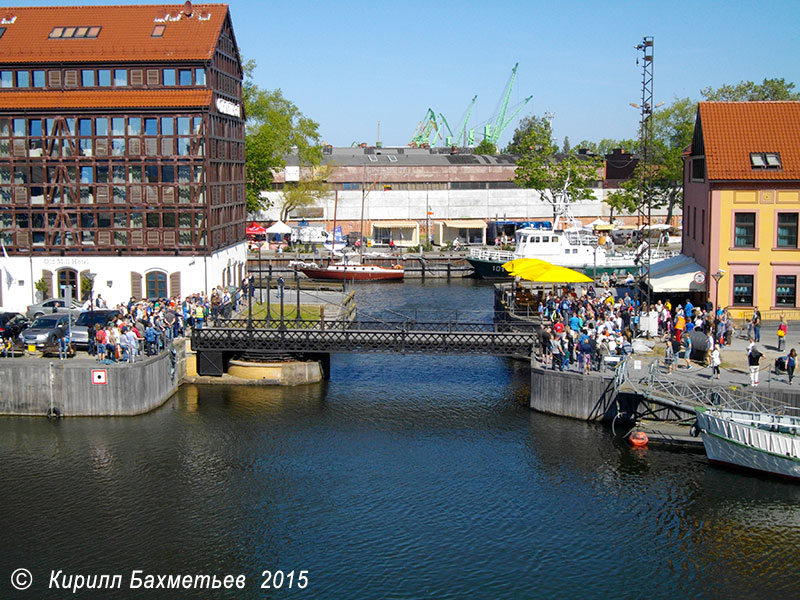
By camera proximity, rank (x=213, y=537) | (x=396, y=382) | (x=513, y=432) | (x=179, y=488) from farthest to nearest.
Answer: (x=396, y=382) → (x=513, y=432) → (x=179, y=488) → (x=213, y=537)

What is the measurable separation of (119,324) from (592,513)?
65.9 feet

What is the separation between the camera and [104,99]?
4906 cm

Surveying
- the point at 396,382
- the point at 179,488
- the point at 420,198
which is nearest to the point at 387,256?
the point at 420,198

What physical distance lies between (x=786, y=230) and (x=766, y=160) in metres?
3.30

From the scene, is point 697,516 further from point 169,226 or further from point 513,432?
point 169,226

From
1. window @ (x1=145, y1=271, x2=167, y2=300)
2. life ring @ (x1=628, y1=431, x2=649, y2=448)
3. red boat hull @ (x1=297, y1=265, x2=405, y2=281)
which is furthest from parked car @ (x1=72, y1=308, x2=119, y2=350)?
red boat hull @ (x1=297, y1=265, x2=405, y2=281)

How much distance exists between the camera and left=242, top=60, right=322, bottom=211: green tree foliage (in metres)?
80.4

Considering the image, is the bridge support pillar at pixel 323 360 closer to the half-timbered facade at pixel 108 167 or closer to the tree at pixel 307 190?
the half-timbered facade at pixel 108 167

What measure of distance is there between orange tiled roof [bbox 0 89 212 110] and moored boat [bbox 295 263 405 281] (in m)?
27.3

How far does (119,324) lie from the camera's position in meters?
37.8

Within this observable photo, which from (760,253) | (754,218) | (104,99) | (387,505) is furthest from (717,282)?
(104,99)

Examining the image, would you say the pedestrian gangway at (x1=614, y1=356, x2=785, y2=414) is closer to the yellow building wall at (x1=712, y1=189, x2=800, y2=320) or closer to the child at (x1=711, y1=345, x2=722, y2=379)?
the child at (x1=711, y1=345, x2=722, y2=379)

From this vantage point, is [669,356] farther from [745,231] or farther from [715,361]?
[745,231]

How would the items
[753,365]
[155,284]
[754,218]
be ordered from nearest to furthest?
[753,365], [754,218], [155,284]
